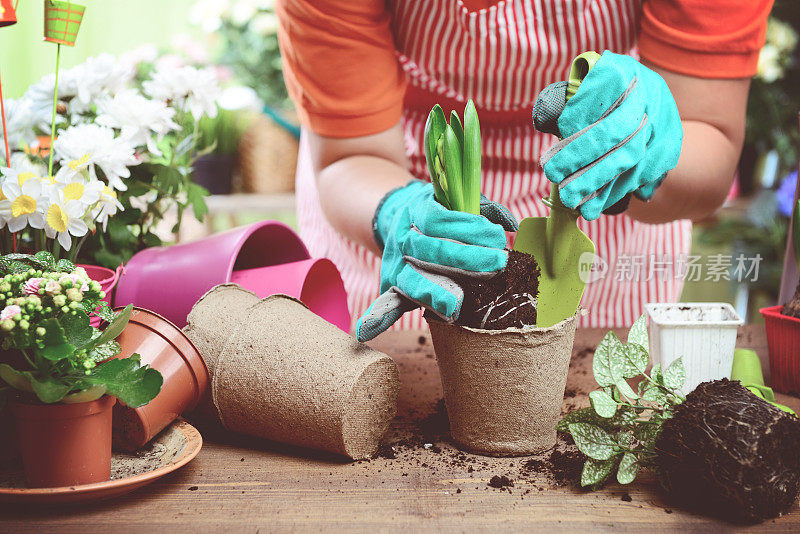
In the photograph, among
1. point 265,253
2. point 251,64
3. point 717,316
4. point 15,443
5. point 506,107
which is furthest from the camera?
point 251,64

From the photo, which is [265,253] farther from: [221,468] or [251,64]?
[251,64]

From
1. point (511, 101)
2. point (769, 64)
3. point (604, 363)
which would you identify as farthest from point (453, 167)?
point (769, 64)

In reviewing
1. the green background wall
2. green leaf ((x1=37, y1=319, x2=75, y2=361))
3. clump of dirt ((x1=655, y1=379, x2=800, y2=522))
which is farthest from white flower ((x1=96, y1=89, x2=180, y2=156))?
the green background wall

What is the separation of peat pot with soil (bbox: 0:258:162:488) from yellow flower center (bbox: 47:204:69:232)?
0.35 feet

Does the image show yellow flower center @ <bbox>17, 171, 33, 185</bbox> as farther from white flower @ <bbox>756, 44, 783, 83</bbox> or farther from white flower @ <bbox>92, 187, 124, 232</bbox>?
white flower @ <bbox>756, 44, 783, 83</bbox>

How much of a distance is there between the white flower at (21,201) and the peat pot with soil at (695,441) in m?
0.61

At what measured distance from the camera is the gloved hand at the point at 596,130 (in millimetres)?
691

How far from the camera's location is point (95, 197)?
762mm

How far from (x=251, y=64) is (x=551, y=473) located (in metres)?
2.38

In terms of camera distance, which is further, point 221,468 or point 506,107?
point 506,107

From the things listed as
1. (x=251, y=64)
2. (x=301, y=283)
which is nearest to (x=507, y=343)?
(x=301, y=283)

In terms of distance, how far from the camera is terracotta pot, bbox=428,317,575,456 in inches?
27.6

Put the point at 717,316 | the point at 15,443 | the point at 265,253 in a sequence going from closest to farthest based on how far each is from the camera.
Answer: the point at 15,443, the point at 717,316, the point at 265,253

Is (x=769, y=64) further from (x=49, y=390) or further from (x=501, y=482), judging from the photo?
(x=49, y=390)
